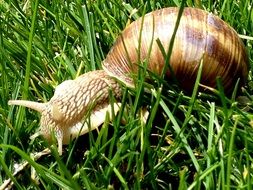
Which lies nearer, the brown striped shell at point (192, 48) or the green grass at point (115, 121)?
the green grass at point (115, 121)

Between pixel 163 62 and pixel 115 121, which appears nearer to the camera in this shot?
pixel 115 121

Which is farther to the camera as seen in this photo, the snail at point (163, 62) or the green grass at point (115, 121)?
the snail at point (163, 62)

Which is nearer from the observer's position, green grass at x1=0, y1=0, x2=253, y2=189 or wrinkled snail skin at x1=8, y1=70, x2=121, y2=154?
green grass at x1=0, y1=0, x2=253, y2=189

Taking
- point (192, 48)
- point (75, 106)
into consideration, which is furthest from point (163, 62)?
point (75, 106)

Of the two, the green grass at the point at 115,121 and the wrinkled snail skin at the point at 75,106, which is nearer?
the green grass at the point at 115,121

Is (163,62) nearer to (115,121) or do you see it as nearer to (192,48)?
(192,48)
